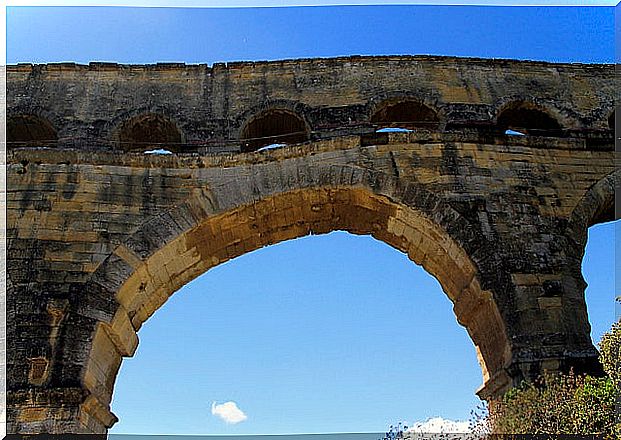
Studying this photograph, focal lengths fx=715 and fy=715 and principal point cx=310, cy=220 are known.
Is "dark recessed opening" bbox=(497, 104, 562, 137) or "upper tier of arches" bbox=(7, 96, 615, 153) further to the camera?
"dark recessed opening" bbox=(497, 104, 562, 137)

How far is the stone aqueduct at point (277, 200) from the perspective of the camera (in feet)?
27.0

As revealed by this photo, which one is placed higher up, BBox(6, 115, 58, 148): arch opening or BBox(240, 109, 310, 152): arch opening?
BBox(6, 115, 58, 148): arch opening

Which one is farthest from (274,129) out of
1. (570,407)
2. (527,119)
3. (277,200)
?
Result: (570,407)

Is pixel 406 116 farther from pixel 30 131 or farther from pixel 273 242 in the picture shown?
pixel 30 131

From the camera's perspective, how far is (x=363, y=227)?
10039 mm

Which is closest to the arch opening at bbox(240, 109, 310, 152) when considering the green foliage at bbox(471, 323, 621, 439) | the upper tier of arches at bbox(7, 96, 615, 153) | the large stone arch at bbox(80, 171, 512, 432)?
the upper tier of arches at bbox(7, 96, 615, 153)

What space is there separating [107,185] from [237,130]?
2673 mm

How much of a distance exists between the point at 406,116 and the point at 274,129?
7.39 feet

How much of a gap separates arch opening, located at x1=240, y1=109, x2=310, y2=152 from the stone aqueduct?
40mm

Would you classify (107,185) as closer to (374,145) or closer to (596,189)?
(374,145)

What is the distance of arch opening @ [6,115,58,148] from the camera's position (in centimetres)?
1166

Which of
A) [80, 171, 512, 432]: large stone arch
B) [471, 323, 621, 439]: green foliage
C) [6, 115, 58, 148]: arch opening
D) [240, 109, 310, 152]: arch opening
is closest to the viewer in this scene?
[471, 323, 621, 439]: green foliage

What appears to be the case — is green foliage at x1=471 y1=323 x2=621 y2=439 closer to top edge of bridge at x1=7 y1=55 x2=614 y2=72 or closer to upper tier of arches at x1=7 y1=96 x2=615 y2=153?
upper tier of arches at x1=7 y1=96 x2=615 y2=153

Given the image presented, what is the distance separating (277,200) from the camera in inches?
376
